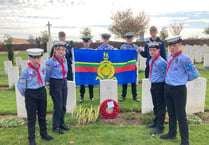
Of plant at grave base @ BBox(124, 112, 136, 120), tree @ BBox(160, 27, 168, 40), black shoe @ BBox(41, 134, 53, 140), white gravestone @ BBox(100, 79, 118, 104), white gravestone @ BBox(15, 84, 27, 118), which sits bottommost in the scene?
black shoe @ BBox(41, 134, 53, 140)

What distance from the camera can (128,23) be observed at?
3809cm

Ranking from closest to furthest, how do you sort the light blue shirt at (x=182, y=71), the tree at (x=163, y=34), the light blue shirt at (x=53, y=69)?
the light blue shirt at (x=182, y=71) < the light blue shirt at (x=53, y=69) < the tree at (x=163, y=34)

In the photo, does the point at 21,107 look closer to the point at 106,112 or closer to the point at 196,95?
the point at 106,112

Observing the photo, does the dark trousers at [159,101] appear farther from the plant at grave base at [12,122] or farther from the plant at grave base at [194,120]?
the plant at grave base at [12,122]

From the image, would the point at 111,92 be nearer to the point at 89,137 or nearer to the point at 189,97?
the point at 89,137

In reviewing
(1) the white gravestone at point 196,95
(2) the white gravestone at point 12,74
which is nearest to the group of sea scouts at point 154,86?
(1) the white gravestone at point 196,95

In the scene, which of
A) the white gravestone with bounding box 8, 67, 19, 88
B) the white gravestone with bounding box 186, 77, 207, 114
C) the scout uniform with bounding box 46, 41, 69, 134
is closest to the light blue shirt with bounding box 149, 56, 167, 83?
the white gravestone with bounding box 186, 77, 207, 114

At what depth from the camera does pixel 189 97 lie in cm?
486

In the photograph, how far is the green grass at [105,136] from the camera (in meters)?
3.56

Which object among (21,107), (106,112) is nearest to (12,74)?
(21,107)

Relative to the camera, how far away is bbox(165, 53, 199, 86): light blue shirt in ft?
10.1

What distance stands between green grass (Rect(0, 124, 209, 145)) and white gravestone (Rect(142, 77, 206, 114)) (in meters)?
0.82

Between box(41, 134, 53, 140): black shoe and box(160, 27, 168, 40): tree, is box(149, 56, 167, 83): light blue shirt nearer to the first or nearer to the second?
box(41, 134, 53, 140): black shoe

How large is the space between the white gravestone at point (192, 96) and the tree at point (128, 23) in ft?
113
